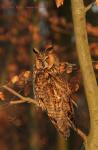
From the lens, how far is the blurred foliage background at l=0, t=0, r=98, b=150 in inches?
430

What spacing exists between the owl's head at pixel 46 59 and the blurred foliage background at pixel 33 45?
4.18 metres

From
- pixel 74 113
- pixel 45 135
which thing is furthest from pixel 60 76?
pixel 45 135

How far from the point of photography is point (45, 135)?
15109mm

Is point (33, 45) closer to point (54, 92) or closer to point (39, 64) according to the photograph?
point (39, 64)

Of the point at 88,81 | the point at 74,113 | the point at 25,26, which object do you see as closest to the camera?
the point at 88,81

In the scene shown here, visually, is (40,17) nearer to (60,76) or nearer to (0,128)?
(0,128)

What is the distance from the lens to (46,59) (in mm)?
5105

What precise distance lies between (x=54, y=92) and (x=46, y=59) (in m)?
0.43

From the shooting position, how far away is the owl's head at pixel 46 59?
4996 mm

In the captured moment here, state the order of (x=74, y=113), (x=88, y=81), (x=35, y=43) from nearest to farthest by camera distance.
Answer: (x=88, y=81), (x=74, y=113), (x=35, y=43)

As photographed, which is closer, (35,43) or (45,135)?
(35,43)

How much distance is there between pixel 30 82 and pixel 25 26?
810 cm

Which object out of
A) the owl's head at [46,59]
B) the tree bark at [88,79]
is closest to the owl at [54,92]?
the owl's head at [46,59]

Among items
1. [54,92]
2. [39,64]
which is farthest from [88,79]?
[39,64]
